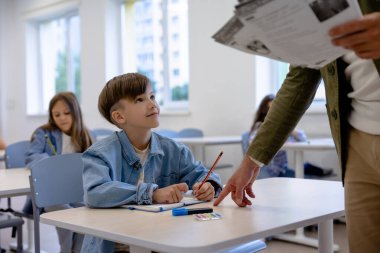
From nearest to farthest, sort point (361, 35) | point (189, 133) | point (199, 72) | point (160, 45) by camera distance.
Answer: point (361, 35) → point (189, 133) → point (199, 72) → point (160, 45)

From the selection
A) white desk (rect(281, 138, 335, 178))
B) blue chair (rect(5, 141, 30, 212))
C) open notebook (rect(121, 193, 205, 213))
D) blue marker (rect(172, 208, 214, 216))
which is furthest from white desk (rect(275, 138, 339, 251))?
blue marker (rect(172, 208, 214, 216))

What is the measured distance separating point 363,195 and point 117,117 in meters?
0.92

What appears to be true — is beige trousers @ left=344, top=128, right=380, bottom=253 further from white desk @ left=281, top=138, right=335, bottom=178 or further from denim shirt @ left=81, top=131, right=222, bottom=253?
white desk @ left=281, top=138, right=335, bottom=178

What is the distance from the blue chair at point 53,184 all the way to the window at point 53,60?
17.0 ft

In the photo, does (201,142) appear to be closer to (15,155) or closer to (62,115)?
(62,115)

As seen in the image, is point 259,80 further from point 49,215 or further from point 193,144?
point 49,215

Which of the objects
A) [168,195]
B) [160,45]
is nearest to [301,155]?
[168,195]

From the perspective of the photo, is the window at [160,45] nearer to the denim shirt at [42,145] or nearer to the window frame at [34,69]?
the window frame at [34,69]

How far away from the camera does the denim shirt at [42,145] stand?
2.84 metres

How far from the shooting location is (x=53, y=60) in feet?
25.3

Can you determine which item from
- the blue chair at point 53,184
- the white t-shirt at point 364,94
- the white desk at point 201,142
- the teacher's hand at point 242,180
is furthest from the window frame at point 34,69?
the white t-shirt at point 364,94

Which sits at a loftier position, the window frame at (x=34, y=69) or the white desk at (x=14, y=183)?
the window frame at (x=34, y=69)

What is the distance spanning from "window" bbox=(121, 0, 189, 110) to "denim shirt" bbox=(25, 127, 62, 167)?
8.69 feet

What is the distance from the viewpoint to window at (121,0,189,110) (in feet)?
18.8
